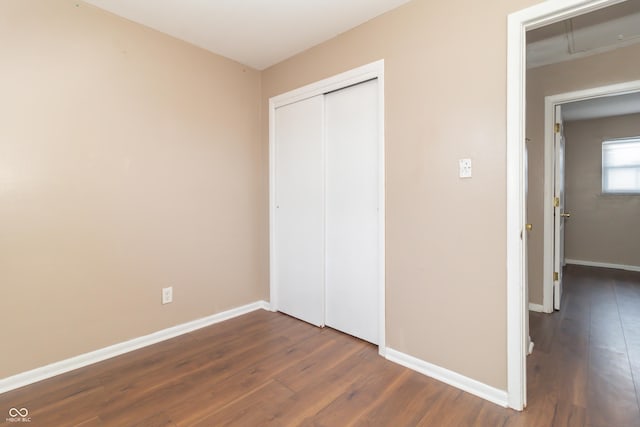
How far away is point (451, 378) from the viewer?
184cm

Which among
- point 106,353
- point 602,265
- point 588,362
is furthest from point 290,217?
point 602,265

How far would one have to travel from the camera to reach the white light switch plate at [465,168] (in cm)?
177

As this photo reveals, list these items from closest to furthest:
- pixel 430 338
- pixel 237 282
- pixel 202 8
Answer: pixel 430 338, pixel 202 8, pixel 237 282

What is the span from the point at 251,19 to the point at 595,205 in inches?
243

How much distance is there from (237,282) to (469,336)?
6.81 feet

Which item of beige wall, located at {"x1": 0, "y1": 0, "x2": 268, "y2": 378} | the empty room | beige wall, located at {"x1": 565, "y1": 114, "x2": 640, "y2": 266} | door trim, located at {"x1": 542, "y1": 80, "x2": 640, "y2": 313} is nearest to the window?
beige wall, located at {"x1": 565, "y1": 114, "x2": 640, "y2": 266}

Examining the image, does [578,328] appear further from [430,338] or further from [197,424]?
[197,424]

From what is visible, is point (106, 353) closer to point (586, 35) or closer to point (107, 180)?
point (107, 180)

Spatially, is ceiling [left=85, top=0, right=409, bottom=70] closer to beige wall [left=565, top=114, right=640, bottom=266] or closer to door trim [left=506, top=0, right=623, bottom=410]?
door trim [left=506, top=0, right=623, bottom=410]

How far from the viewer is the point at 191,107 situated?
257 cm

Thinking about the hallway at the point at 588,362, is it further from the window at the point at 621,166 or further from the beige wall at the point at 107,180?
the beige wall at the point at 107,180

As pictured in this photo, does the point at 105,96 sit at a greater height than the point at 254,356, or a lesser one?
greater

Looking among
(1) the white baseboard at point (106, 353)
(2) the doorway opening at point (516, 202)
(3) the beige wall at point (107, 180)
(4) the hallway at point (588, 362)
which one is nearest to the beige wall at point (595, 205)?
(4) the hallway at point (588, 362)

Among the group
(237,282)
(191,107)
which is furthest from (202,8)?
(237,282)
